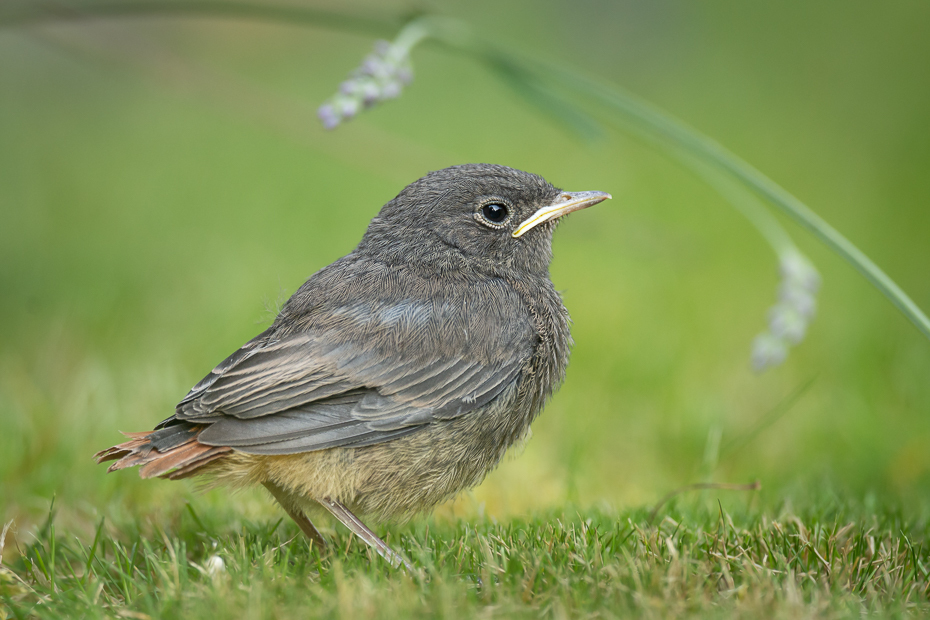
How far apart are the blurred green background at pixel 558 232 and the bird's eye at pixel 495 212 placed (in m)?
0.59

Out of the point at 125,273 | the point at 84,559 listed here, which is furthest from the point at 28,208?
the point at 84,559

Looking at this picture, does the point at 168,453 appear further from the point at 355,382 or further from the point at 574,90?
the point at 574,90

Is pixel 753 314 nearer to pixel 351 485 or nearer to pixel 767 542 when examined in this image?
pixel 767 542

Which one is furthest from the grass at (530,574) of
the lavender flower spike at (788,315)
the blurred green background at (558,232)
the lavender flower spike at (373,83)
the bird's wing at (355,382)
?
the lavender flower spike at (373,83)

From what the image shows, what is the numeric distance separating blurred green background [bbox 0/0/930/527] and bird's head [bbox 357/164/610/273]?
504mm

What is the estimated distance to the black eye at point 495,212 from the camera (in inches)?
134

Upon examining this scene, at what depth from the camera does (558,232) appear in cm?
748

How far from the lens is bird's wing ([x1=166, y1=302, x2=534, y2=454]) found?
2934 millimetres

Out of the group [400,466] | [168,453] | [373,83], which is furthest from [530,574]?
[373,83]

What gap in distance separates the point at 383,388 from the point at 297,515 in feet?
2.22

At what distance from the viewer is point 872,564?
110 inches

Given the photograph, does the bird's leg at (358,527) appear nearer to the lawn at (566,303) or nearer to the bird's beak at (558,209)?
the lawn at (566,303)

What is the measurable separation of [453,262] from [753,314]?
3550mm

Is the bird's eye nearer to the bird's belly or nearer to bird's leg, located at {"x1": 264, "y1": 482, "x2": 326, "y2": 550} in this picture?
the bird's belly
